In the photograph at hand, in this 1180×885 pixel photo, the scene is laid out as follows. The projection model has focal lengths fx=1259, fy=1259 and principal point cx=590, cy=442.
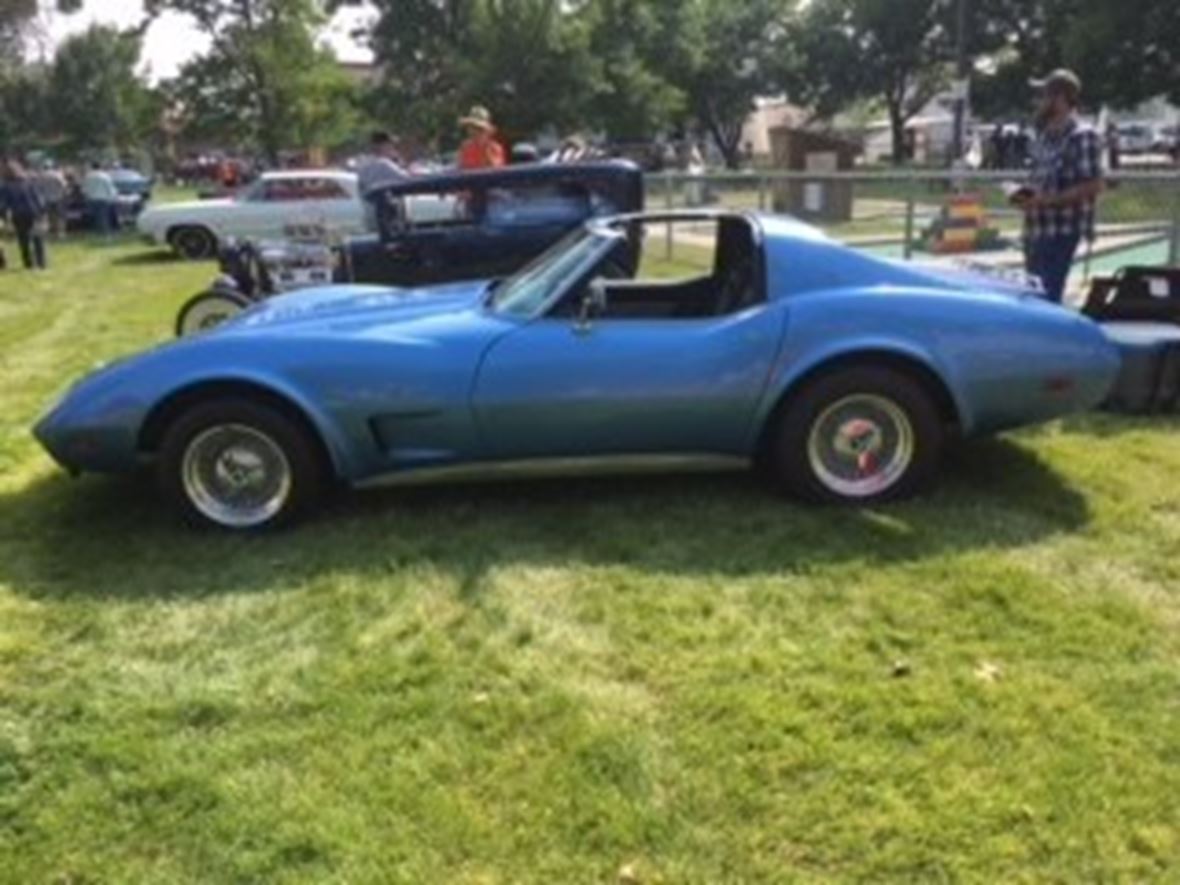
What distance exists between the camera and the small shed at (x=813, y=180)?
56.1ft

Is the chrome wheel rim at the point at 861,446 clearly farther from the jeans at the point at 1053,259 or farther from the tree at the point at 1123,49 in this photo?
the tree at the point at 1123,49

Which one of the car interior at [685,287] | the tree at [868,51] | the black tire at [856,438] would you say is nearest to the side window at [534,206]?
the car interior at [685,287]

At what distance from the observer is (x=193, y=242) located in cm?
1928

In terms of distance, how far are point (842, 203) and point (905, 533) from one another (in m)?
13.2

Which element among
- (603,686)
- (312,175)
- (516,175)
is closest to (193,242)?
(312,175)

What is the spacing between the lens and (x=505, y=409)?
193 inches

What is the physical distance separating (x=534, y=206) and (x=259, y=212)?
35.3 feet

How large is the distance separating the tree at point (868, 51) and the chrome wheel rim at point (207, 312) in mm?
54103

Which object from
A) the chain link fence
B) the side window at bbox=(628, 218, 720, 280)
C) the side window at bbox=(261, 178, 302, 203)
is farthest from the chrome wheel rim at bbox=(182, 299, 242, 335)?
the side window at bbox=(261, 178, 302, 203)

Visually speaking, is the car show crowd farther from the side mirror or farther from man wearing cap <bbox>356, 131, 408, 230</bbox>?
the side mirror

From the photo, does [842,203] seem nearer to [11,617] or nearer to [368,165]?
[368,165]

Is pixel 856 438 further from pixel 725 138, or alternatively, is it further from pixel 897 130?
pixel 897 130

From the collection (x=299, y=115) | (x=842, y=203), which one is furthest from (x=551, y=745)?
(x=299, y=115)

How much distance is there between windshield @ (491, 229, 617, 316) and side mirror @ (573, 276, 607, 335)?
8cm
